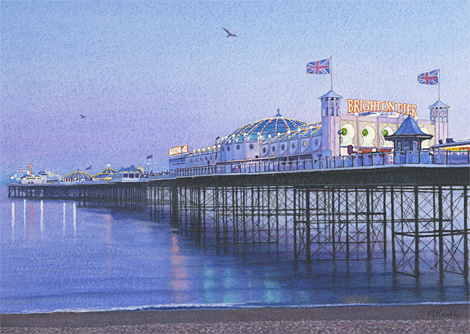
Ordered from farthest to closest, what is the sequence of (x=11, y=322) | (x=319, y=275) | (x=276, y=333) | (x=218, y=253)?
(x=218, y=253), (x=319, y=275), (x=11, y=322), (x=276, y=333)

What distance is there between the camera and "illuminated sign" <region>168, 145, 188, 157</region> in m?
130

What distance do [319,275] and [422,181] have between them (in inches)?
311

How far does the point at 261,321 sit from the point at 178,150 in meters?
119

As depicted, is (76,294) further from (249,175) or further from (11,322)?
(249,175)

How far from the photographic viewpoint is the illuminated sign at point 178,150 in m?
130

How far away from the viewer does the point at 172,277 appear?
2805 centimetres

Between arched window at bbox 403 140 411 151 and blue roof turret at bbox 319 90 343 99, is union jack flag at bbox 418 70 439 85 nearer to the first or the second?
arched window at bbox 403 140 411 151

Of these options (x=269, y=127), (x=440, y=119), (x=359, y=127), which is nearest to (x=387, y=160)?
(x=359, y=127)

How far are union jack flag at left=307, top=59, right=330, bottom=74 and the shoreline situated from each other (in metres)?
29.4

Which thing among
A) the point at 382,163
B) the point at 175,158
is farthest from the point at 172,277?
the point at 175,158

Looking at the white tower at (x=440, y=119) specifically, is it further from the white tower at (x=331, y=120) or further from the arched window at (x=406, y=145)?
the arched window at (x=406, y=145)

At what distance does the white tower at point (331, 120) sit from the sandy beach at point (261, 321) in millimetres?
43829
